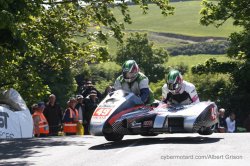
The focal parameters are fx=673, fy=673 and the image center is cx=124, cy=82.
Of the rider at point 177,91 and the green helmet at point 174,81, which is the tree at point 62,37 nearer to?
Answer: the rider at point 177,91

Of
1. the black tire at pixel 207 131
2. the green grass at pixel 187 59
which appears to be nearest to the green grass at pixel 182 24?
the green grass at pixel 187 59

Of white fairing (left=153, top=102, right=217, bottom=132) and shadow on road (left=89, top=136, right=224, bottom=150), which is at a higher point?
white fairing (left=153, top=102, right=217, bottom=132)

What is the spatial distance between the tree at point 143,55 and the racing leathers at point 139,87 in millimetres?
91343

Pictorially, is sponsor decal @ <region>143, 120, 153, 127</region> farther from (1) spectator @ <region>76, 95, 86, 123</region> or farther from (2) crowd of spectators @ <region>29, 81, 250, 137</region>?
(1) spectator @ <region>76, 95, 86, 123</region>

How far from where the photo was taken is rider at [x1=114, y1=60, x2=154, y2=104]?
16328 millimetres

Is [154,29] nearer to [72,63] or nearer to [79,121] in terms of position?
[72,63]

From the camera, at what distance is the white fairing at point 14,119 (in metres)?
19.0

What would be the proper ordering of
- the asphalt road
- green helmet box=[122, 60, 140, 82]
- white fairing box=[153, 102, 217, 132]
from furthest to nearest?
1. green helmet box=[122, 60, 140, 82]
2. white fairing box=[153, 102, 217, 132]
3. the asphalt road

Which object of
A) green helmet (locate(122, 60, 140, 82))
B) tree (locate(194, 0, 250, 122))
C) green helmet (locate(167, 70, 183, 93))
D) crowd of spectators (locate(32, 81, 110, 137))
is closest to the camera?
green helmet (locate(122, 60, 140, 82))

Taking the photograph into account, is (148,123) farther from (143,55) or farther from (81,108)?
(143,55)

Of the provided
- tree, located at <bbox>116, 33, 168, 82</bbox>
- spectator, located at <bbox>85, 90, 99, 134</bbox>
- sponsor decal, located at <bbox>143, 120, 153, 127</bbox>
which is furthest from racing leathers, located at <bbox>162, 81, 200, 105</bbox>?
tree, located at <bbox>116, 33, 168, 82</bbox>

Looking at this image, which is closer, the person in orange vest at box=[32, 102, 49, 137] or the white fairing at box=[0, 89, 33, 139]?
the white fairing at box=[0, 89, 33, 139]

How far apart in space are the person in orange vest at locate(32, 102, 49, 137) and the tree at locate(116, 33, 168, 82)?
286ft

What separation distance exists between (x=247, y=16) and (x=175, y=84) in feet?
72.3
